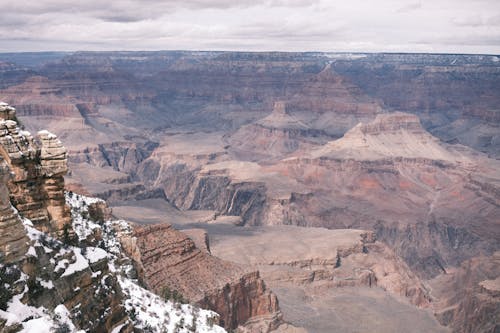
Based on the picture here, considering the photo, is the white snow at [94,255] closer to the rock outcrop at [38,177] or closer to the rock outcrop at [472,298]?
the rock outcrop at [38,177]

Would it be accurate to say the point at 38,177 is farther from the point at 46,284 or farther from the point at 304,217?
the point at 304,217

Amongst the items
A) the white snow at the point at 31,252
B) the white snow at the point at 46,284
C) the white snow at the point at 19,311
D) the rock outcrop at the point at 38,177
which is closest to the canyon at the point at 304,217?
the rock outcrop at the point at 38,177

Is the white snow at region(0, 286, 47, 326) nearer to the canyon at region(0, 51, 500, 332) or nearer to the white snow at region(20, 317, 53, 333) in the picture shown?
the white snow at region(20, 317, 53, 333)

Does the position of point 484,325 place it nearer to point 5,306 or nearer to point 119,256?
point 119,256

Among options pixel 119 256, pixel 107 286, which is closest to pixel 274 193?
pixel 119 256

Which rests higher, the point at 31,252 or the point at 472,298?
the point at 31,252

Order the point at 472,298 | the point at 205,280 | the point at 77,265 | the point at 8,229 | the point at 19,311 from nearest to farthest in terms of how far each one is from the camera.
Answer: the point at 19,311 → the point at 8,229 → the point at 77,265 → the point at 205,280 → the point at 472,298

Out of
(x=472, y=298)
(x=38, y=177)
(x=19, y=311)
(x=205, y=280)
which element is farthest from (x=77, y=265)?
(x=472, y=298)
